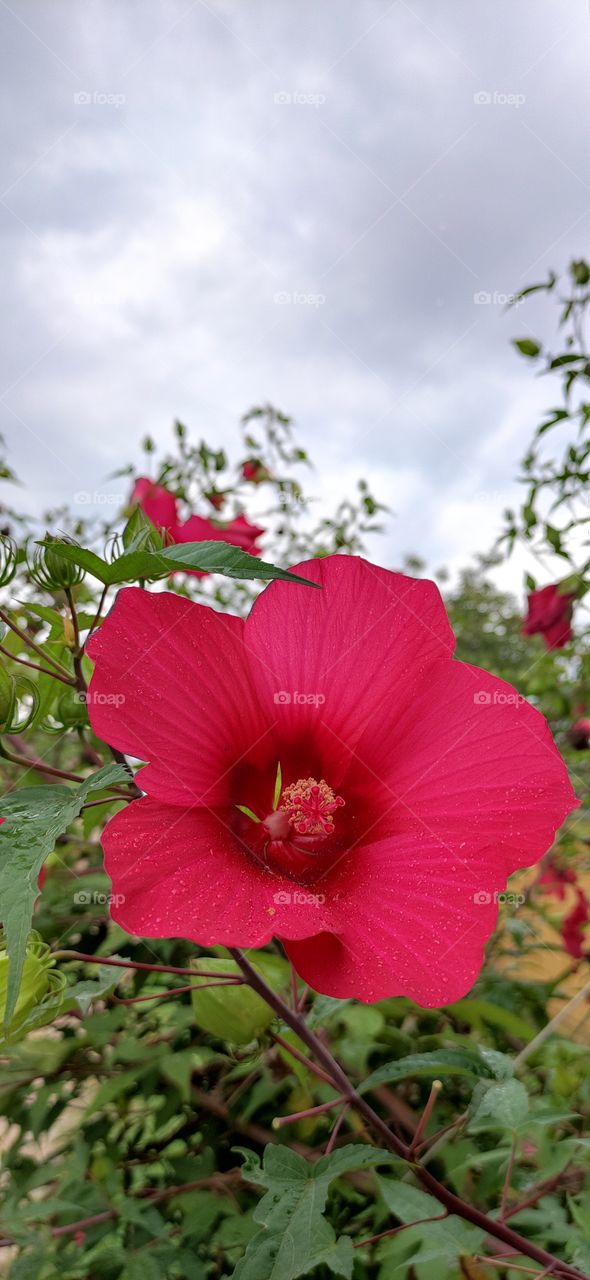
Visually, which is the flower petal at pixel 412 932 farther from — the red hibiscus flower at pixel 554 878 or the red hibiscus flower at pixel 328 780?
the red hibiscus flower at pixel 554 878

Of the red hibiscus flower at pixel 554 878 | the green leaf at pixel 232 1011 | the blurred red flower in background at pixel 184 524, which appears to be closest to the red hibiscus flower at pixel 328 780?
the green leaf at pixel 232 1011

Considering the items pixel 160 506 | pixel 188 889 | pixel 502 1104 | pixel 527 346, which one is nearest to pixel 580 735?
pixel 527 346

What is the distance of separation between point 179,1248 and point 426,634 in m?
0.58

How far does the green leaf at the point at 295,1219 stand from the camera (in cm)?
39

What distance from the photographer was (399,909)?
36 cm

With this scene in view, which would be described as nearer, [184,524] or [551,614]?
[184,524]

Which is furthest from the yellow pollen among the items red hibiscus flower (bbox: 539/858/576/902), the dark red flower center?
red hibiscus flower (bbox: 539/858/576/902)

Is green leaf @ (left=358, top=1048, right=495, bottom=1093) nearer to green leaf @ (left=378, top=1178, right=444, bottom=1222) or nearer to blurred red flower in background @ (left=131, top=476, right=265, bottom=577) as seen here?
green leaf @ (left=378, top=1178, right=444, bottom=1222)

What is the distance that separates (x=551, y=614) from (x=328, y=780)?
0.74 m

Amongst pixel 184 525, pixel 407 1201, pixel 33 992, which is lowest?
pixel 407 1201

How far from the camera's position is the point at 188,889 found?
342 millimetres

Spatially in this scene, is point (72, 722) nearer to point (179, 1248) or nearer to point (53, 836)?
point (53, 836)

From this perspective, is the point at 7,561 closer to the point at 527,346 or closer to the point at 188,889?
the point at 188,889

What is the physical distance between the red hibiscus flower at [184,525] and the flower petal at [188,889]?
0.49 metres
